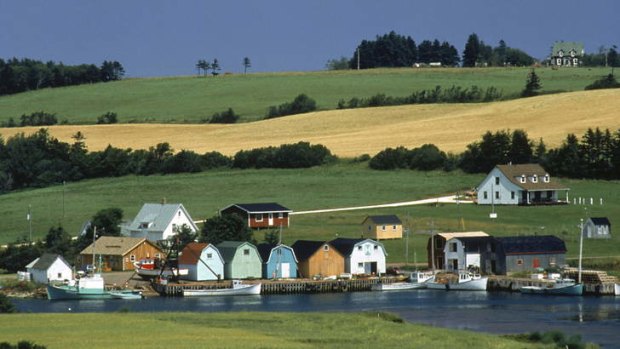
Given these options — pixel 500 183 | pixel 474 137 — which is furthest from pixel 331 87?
pixel 500 183

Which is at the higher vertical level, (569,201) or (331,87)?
(331,87)

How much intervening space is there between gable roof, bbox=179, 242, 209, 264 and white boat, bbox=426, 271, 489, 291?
500 inches

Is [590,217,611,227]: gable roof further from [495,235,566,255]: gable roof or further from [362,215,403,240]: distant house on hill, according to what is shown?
[362,215,403,240]: distant house on hill

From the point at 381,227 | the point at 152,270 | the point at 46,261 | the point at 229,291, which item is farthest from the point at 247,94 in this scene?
the point at 229,291

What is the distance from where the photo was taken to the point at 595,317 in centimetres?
6725

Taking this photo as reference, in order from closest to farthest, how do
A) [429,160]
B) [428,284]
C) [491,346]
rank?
[491,346], [428,284], [429,160]

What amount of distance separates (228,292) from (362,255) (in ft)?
31.4

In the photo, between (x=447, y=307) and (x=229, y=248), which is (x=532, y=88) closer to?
(x=229, y=248)

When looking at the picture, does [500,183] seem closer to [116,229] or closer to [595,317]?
[116,229]

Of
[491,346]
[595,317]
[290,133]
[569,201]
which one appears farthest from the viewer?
[290,133]

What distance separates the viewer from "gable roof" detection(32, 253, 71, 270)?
84375 millimetres

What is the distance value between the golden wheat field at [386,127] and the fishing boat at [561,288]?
1801 inches

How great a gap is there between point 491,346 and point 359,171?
7263cm

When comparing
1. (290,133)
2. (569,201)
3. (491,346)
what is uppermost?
(290,133)
